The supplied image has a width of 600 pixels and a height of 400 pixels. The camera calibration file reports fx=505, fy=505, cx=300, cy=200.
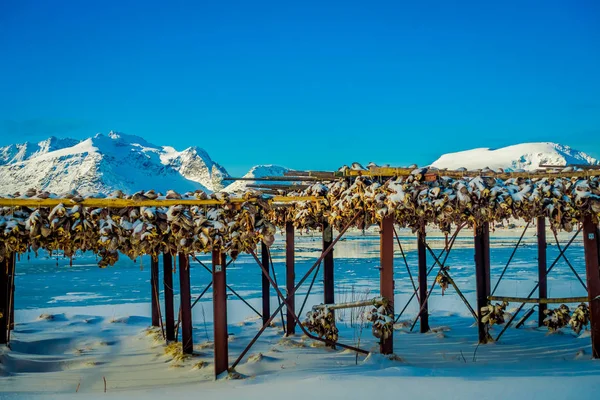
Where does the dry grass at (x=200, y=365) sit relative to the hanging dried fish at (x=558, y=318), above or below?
below

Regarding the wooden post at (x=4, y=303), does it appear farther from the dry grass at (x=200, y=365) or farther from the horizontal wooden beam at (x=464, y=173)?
the horizontal wooden beam at (x=464, y=173)

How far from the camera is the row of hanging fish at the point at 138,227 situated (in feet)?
20.4

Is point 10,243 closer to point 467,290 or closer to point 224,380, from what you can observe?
point 224,380

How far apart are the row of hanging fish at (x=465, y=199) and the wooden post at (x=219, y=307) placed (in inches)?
81.9

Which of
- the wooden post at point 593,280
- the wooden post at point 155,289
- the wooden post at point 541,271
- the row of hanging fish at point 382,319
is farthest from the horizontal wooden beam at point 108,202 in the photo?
the wooden post at point 541,271

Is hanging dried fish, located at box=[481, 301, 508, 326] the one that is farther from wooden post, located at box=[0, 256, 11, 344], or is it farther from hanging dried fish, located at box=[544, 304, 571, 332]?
wooden post, located at box=[0, 256, 11, 344]

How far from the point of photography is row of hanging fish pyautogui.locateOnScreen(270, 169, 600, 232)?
7.39 metres

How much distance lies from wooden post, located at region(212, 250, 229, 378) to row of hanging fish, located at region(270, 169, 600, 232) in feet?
6.83

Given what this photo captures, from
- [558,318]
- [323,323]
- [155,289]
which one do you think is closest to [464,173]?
[323,323]

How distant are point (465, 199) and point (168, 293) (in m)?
6.00

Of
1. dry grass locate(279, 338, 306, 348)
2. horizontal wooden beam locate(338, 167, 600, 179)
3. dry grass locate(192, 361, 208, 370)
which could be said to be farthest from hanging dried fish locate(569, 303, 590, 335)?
dry grass locate(192, 361, 208, 370)

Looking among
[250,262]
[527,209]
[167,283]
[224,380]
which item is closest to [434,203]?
[527,209]

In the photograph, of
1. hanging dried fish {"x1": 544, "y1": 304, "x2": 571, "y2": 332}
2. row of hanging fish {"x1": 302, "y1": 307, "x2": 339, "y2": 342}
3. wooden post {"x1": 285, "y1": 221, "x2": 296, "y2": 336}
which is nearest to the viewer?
row of hanging fish {"x1": 302, "y1": 307, "x2": 339, "y2": 342}

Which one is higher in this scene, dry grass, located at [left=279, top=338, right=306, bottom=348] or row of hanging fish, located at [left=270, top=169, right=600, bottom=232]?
row of hanging fish, located at [left=270, top=169, right=600, bottom=232]
